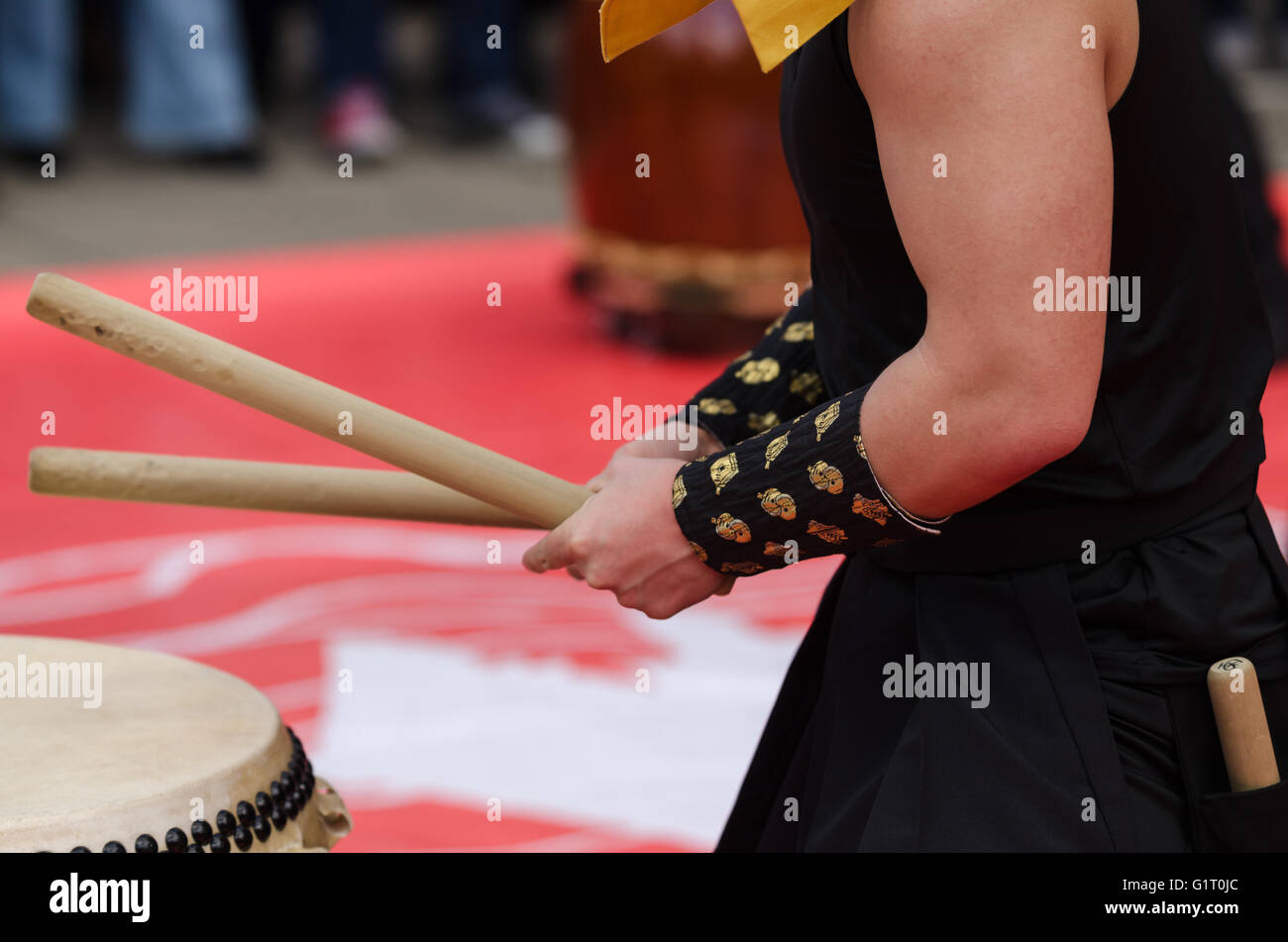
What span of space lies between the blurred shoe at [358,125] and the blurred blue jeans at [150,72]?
451mm

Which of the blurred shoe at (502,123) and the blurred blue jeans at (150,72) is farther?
the blurred shoe at (502,123)

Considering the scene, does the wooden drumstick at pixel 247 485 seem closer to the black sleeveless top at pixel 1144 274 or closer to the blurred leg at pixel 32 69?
the black sleeveless top at pixel 1144 274

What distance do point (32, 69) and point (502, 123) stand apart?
157 cm

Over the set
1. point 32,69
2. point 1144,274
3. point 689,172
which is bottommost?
point 1144,274

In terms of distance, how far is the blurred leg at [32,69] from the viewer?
4500 millimetres

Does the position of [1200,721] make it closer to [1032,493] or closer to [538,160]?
[1032,493]

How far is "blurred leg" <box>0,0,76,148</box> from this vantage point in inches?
177

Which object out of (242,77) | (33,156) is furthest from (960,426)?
(242,77)

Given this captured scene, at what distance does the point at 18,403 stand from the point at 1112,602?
8.24 feet

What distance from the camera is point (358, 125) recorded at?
17.2ft

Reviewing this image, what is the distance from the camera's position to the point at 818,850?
35.5 inches

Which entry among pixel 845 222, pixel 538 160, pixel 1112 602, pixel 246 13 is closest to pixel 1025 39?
pixel 845 222

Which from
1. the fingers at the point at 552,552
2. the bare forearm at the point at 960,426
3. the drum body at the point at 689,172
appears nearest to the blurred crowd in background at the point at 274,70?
the drum body at the point at 689,172

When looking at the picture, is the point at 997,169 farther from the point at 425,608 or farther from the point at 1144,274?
the point at 425,608
